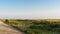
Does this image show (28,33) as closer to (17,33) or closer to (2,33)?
(17,33)

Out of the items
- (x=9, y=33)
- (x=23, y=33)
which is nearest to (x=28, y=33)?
(x=23, y=33)

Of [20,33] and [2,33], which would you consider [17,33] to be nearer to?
[20,33]

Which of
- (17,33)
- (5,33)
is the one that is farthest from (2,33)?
(17,33)

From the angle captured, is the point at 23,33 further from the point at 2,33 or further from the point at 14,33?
Result: the point at 2,33

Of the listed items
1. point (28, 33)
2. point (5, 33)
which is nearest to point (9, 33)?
point (5, 33)

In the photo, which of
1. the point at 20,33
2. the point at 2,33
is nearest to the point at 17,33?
the point at 20,33

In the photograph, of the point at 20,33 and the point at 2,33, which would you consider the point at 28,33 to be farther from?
the point at 2,33
